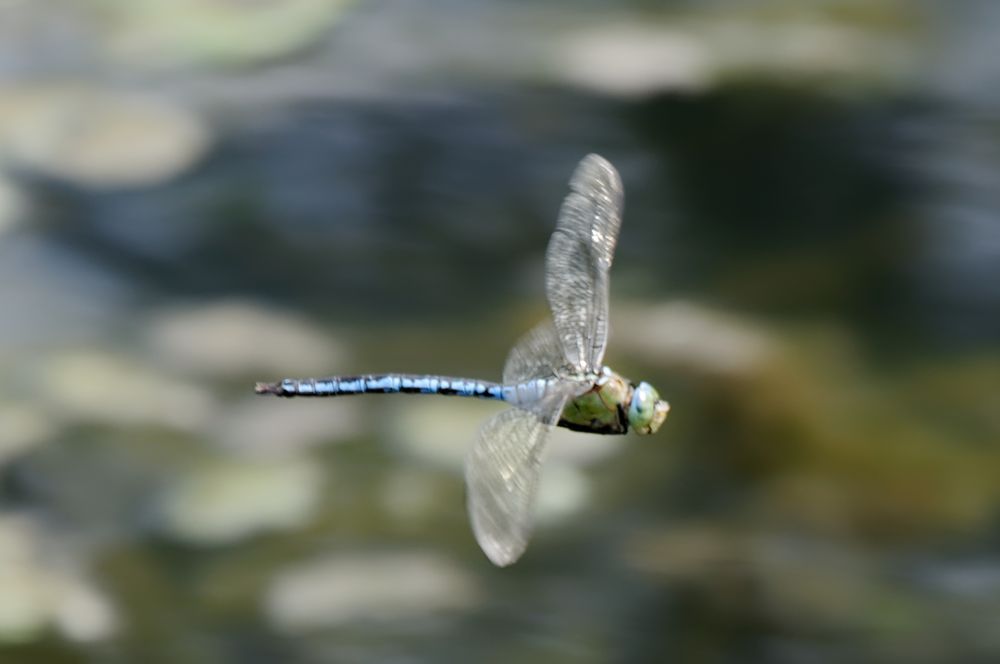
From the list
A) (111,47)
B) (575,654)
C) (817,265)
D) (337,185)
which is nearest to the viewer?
(575,654)

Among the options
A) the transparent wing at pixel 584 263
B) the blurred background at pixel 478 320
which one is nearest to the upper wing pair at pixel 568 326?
the transparent wing at pixel 584 263

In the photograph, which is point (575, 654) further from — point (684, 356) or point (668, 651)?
point (684, 356)

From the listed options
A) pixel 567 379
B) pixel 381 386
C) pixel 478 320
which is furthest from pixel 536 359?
pixel 478 320

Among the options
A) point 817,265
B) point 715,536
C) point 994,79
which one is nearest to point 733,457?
point 715,536

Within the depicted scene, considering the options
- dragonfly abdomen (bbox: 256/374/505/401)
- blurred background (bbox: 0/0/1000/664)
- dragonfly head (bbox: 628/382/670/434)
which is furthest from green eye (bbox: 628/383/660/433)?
blurred background (bbox: 0/0/1000/664)

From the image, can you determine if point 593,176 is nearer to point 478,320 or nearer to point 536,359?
point 536,359
